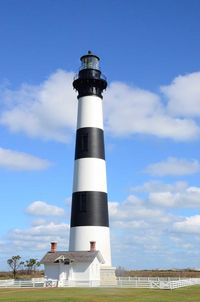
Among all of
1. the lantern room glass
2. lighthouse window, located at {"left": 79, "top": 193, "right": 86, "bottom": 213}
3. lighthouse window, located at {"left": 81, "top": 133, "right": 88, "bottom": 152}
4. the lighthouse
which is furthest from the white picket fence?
the lantern room glass

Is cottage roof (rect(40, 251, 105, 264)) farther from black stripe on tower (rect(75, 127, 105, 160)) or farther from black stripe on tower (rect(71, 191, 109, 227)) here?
black stripe on tower (rect(75, 127, 105, 160))

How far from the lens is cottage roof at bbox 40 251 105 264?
38.4 metres

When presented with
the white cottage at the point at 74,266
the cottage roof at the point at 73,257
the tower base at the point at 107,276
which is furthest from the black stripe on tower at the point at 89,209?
the tower base at the point at 107,276

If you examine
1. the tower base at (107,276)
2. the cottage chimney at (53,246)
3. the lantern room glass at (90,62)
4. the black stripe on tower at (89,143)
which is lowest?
the tower base at (107,276)

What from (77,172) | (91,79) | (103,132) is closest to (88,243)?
(77,172)

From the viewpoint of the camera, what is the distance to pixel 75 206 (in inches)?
1598

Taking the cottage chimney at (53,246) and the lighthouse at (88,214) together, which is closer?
the lighthouse at (88,214)

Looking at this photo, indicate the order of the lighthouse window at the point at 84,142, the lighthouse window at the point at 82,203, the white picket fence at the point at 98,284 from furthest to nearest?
1. the lighthouse window at the point at 84,142
2. the lighthouse window at the point at 82,203
3. the white picket fence at the point at 98,284

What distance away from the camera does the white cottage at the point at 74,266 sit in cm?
3847

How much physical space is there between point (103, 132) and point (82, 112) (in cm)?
284

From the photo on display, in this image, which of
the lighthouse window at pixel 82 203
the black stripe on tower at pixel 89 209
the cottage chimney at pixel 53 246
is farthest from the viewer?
the cottage chimney at pixel 53 246

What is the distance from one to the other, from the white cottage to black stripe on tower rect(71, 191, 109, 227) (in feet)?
6.96

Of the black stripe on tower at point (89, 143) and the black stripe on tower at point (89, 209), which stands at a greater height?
the black stripe on tower at point (89, 143)

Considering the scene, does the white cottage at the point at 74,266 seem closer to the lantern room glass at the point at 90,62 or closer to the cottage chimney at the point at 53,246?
the cottage chimney at the point at 53,246
